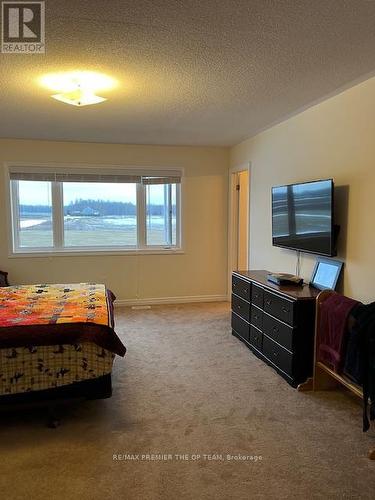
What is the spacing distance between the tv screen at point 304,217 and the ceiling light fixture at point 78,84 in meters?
1.92

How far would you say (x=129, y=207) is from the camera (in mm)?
5613

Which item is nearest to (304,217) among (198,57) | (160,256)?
(198,57)

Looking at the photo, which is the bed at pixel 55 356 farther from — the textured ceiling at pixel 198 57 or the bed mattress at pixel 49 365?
the textured ceiling at pixel 198 57

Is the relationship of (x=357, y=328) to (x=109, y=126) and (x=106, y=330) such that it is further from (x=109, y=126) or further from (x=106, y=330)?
(x=109, y=126)

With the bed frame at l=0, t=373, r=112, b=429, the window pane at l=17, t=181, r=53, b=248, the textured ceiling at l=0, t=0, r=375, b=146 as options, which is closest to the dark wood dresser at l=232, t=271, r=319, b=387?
the bed frame at l=0, t=373, r=112, b=429

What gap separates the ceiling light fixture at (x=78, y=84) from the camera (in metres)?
2.78

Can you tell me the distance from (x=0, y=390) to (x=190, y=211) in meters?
3.85

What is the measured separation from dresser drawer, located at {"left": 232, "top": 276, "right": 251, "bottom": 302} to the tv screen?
573mm

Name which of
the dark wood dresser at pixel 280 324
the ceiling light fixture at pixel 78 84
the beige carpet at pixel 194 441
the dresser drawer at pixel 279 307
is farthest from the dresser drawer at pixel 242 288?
the ceiling light fixture at pixel 78 84

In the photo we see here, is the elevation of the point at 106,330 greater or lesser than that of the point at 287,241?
lesser

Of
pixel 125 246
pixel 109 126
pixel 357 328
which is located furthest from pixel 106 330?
pixel 125 246

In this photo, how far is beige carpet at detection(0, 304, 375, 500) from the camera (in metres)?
1.90

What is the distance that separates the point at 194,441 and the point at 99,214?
3945 millimetres

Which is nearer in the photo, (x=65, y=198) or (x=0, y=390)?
(x=0, y=390)
